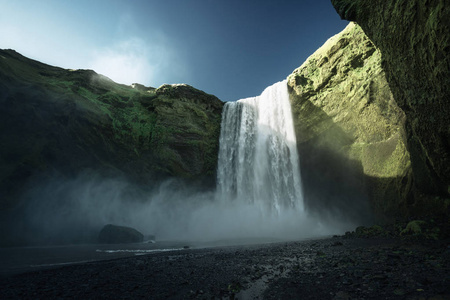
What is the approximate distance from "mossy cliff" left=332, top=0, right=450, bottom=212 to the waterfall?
45.3 feet

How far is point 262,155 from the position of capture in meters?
26.0

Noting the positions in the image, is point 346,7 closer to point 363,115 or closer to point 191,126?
point 363,115

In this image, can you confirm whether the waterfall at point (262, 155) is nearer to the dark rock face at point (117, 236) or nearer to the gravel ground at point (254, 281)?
the dark rock face at point (117, 236)

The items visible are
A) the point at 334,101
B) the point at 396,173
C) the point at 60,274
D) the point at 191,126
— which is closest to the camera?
the point at 60,274

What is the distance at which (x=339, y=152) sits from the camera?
20141 millimetres

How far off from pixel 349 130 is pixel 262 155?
9.82 meters

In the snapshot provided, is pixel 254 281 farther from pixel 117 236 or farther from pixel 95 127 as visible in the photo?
pixel 95 127

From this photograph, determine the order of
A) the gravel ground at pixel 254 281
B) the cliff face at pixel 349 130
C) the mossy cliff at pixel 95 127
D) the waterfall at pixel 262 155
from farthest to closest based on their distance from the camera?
the waterfall at pixel 262 155, the mossy cliff at pixel 95 127, the cliff face at pixel 349 130, the gravel ground at pixel 254 281

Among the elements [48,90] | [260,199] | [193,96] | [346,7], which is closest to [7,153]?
[48,90]

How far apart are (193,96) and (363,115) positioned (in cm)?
2098

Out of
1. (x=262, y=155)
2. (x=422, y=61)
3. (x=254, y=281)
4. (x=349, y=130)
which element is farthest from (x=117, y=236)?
(x=349, y=130)

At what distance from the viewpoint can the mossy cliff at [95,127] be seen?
17.6m

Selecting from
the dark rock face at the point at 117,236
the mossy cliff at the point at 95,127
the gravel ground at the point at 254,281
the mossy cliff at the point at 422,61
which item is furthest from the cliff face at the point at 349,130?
the dark rock face at the point at 117,236

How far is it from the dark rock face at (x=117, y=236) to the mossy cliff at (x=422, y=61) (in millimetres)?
19136
